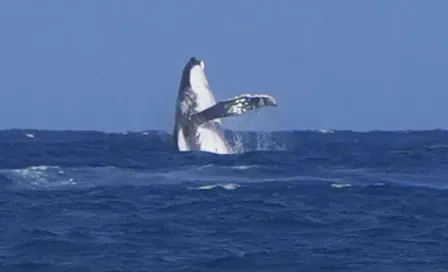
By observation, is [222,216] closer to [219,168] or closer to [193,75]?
[219,168]

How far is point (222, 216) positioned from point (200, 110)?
11.0 meters

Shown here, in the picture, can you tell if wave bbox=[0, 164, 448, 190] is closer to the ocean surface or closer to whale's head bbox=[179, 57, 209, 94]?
the ocean surface

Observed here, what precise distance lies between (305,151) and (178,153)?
9.57 metres

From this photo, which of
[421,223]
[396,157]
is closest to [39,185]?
[421,223]

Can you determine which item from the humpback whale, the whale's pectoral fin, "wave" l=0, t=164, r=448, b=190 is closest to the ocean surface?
"wave" l=0, t=164, r=448, b=190

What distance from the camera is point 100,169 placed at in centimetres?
3203

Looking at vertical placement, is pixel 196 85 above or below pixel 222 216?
above

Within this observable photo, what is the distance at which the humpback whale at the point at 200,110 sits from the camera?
1251 inches

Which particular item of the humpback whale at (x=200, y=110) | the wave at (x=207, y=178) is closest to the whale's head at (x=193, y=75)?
the humpback whale at (x=200, y=110)

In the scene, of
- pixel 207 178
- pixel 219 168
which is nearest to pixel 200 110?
pixel 219 168

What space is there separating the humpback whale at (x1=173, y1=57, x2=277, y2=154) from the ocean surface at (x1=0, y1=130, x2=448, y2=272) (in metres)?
0.48

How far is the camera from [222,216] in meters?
22.1

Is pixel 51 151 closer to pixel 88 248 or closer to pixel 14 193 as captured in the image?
pixel 14 193

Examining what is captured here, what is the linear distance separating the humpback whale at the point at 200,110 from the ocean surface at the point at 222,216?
1.56ft
